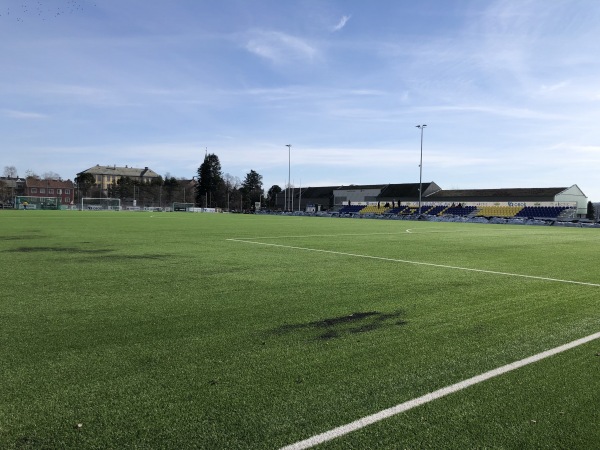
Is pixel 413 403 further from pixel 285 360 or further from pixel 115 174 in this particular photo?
pixel 115 174

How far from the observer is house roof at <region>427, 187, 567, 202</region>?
63.1 metres

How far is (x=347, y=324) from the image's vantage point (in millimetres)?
5164

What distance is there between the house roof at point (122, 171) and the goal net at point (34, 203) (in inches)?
2859

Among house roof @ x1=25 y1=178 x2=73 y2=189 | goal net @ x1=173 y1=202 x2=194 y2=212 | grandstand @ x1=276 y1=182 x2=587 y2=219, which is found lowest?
goal net @ x1=173 y1=202 x2=194 y2=212

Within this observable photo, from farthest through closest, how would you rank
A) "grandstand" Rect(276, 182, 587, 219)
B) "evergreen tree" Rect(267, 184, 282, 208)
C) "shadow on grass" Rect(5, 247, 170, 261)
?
"evergreen tree" Rect(267, 184, 282, 208) < "grandstand" Rect(276, 182, 587, 219) < "shadow on grass" Rect(5, 247, 170, 261)

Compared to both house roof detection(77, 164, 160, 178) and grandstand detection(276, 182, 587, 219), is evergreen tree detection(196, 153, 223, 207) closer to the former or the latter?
grandstand detection(276, 182, 587, 219)

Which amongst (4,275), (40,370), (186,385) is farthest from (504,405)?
(4,275)

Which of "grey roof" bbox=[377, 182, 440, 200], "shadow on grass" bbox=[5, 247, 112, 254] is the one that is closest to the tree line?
"grey roof" bbox=[377, 182, 440, 200]

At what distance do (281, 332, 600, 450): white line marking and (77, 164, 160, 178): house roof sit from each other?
157 metres

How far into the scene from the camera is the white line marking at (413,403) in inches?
105

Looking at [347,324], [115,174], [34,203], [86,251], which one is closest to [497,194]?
[86,251]

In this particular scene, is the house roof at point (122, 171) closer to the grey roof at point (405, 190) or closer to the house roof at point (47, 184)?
the house roof at point (47, 184)

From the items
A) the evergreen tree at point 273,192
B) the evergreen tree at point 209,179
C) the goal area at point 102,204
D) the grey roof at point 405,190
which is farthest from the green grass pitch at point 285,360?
the evergreen tree at point 273,192

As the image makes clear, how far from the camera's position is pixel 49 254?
11.5m
